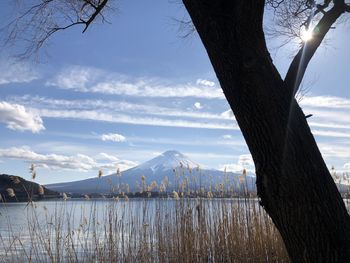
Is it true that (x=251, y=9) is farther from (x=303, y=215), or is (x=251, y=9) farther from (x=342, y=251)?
(x=342, y=251)

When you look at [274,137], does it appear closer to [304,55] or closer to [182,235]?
[304,55]

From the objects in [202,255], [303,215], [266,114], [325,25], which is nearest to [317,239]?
[303,215]

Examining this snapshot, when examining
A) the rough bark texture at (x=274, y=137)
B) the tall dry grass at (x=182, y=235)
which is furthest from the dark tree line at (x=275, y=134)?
the tall dry grass at (x=182, y=235)

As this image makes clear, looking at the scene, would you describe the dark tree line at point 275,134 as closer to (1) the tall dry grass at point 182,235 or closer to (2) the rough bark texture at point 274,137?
(2) the rough bark texture at point 274,137

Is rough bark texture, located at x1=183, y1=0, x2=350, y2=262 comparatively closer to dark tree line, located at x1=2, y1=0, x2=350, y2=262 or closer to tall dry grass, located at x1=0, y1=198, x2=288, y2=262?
dark tree line, located at x1=2, y1=0, x2=350, y2=262

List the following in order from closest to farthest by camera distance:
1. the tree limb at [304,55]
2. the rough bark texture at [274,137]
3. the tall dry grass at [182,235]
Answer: the rough bark texture at [274,137], the tree limb at [304,55], the tall dry grass at [182,235]

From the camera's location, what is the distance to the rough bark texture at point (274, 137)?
6.65ft

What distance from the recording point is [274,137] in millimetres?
2104

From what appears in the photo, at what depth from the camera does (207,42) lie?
2.27 metres

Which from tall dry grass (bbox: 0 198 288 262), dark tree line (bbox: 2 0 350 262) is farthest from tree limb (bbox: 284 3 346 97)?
tall dry grass (bbox: 0 198 288 262)

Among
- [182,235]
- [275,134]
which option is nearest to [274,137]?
[275,134]

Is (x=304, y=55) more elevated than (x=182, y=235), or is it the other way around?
(x=304, y=55)

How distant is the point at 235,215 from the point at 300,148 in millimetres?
3495

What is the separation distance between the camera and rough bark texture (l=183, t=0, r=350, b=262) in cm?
203
